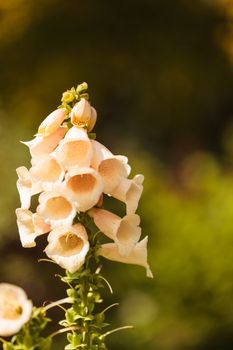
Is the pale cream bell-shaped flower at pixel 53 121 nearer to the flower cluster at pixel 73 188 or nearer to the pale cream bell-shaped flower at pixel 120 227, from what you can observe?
the flower cluster at pixel 73 188

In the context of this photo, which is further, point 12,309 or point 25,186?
point 25,186

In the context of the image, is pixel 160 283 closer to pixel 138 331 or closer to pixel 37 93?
pixel 138 331

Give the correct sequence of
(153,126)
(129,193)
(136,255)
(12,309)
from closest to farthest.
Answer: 1. (12,309)
2. (129,193)
3. (136,255)
4. (153,126)

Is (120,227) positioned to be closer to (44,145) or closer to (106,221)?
(106,221)

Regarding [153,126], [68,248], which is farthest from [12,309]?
[153,126]

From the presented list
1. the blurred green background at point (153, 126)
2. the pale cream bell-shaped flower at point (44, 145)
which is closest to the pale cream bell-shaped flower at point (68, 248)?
the pale cream bell-shaped flower at point (44, 145)
